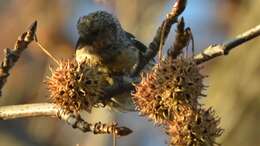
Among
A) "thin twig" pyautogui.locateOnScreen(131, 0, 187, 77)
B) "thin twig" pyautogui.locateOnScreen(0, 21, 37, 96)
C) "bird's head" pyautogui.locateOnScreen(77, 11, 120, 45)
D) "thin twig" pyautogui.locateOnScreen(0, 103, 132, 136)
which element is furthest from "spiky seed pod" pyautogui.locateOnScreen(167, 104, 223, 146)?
"bird's head" pyautogui.locateOnScreen(77, 11, 120, 45)

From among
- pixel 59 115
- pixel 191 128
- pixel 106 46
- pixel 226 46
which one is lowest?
pixel 191 128

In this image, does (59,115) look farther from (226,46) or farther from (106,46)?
(106,46)

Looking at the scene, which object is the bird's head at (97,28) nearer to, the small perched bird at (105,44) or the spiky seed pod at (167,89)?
the small perched bird at (105,44)

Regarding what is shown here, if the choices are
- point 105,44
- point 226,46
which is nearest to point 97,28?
point 105,44

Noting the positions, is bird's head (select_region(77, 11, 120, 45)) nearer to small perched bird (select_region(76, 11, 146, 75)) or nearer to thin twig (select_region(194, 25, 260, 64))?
small perched bird (select_region(76, 11, 146, 75))

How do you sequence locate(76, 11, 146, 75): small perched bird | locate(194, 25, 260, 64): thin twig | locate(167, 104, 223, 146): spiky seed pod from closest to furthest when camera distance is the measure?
locate(167, 104, 223, 146): spiky seed pod < locate(194, 25, 260, 64): thin twig < locate(76, 11, 146, 75): small perched bird
